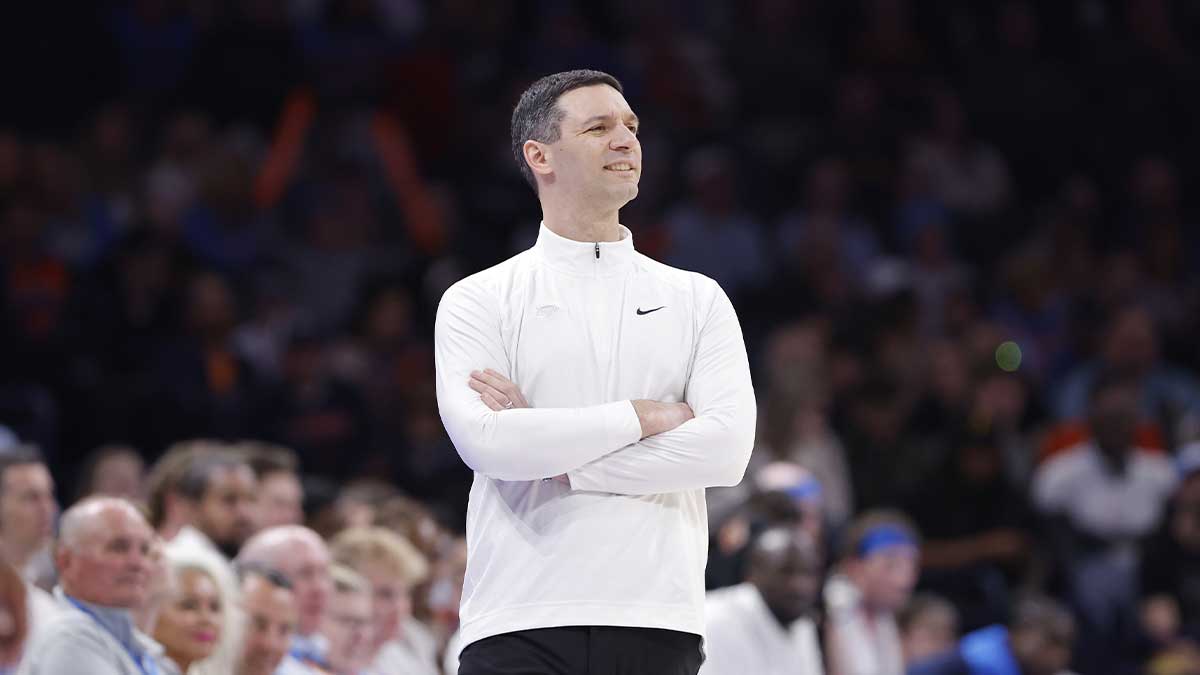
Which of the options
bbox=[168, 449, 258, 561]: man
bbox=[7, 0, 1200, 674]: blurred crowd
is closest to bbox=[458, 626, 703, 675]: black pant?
bbox=[7, 0, 1200, 674]: blurred crowd

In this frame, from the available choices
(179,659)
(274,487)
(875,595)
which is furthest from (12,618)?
(875,595)

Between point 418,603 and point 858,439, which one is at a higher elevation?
point 858,439

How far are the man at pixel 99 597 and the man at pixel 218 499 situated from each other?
172 cm

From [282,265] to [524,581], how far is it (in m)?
8.31

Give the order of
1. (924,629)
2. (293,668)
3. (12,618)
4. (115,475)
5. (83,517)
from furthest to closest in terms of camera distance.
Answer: (924,629), (115,475), (293,668), (12,618), (83,517)

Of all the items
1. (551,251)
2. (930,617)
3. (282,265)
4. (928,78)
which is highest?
(928,78)

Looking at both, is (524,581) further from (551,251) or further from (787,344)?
(787,344)

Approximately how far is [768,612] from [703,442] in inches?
152

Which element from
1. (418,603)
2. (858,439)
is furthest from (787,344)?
(418,603)

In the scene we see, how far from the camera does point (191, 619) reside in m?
6.29

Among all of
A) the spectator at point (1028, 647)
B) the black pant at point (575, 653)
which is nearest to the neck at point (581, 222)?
the black pant at point (575, 653)

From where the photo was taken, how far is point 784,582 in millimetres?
7707

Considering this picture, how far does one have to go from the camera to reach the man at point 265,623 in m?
6.48

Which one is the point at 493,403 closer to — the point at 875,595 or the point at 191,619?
the point at 191,619
